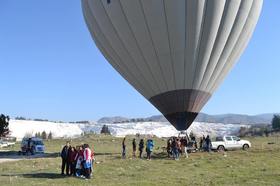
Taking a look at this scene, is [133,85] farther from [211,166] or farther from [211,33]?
[211,166]

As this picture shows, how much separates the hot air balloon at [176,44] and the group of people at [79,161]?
1098 cm

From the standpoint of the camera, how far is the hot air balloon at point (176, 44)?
28406 millimetres

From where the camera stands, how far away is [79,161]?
752 inches

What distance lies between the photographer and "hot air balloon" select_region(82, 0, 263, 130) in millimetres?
28406

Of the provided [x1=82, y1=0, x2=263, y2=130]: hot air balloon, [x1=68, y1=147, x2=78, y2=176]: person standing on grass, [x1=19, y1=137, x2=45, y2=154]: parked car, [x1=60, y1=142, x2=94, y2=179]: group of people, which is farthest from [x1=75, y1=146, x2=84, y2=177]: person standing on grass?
[x1=19, y1=137, x2=45, y2=154]: parked car

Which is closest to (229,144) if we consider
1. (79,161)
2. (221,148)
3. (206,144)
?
(221,148)

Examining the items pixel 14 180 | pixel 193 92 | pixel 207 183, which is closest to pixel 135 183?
pixel 207 183

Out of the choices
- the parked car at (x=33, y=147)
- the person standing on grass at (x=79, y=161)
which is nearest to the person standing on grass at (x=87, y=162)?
the person standing on grass at (x=79, y=161)

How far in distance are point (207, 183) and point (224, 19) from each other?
49.9ft

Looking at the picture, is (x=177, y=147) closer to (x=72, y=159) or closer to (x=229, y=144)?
(x=72, y=159)

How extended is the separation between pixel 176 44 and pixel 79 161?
12448mm

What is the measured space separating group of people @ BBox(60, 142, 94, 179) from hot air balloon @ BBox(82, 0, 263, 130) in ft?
36.0

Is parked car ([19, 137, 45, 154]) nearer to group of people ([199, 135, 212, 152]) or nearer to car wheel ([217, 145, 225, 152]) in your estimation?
group of people ([199, 135, 212, 152])

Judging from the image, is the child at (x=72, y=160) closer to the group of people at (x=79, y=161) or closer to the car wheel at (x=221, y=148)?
the group of people at (x=79, y=161)
